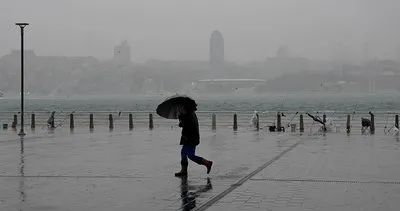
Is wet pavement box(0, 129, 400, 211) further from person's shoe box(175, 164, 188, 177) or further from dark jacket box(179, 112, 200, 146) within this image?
dark jacket box(179, 112, 200, 146)

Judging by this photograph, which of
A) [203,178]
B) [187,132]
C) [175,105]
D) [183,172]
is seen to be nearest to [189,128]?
[187,132]

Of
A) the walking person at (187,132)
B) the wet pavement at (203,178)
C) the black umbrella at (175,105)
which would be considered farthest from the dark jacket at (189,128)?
the wet pavement at (203,178)

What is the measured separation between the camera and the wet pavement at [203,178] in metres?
9.52

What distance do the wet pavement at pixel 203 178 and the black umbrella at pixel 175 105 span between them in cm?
125

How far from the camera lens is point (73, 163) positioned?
15.1m

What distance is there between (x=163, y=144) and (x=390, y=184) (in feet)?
36.8

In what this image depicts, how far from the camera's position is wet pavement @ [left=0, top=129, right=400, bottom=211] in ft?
31.2

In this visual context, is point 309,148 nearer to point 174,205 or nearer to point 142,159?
point 142,159

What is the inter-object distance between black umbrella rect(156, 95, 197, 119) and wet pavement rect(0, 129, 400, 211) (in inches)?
49.3

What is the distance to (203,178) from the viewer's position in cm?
1241

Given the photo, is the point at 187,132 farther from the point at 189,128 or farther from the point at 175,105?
the point at 175,105

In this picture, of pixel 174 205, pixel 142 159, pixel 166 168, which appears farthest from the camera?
pixel 142 159

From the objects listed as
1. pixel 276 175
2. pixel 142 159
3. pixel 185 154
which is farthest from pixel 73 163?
pixel 276 175

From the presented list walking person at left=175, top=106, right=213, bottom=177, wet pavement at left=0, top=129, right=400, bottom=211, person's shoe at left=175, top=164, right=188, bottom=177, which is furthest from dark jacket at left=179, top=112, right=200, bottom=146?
wet pavement at left=0, top=129, right=400, bottom=211
